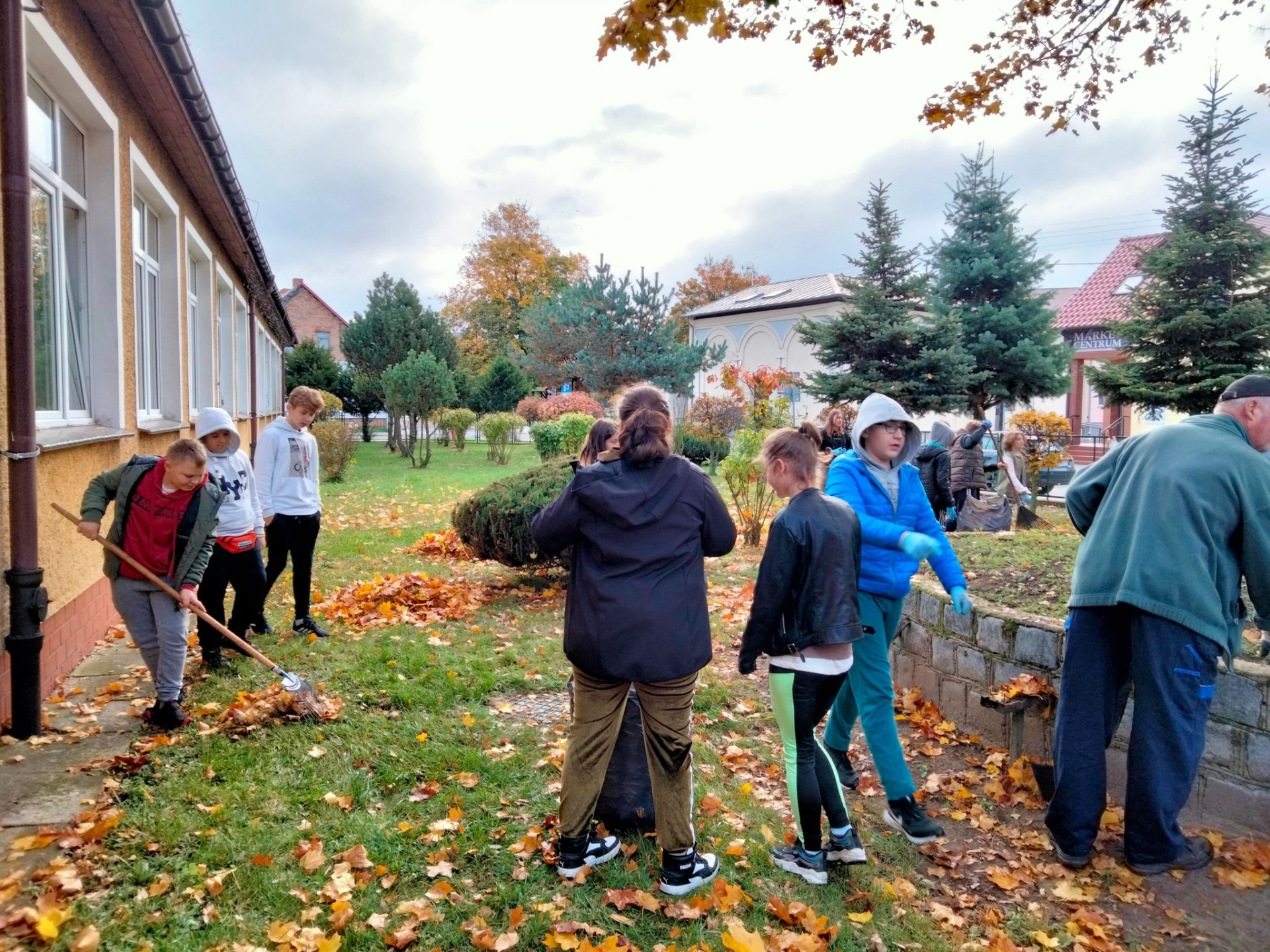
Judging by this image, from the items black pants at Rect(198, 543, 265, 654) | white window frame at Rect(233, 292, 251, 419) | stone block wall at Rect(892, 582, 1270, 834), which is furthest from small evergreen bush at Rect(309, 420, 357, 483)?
stone block wall at Rect(892, 582, 1270, 834)

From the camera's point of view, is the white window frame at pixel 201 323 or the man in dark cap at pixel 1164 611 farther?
the white window frame at pixel 201 323

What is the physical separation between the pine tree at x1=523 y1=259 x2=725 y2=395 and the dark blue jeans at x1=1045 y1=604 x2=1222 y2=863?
80.7 feet

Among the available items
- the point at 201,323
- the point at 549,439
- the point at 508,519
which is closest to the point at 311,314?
the point at 549,439

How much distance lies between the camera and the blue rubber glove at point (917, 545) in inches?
127

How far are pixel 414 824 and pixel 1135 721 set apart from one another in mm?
2837

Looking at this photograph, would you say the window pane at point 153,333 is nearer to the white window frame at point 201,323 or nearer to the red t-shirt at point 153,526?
the white window frame at point 201,323

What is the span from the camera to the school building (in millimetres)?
3816

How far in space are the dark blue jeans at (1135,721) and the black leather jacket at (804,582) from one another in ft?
3.48

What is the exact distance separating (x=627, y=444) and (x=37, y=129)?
14.8ft

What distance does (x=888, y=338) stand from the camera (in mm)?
20516

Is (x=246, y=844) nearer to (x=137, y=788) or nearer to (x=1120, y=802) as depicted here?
(x=137, y=788)

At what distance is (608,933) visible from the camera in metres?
2.71

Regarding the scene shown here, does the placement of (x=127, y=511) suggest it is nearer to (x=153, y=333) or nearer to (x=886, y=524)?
(x=886, y=524)

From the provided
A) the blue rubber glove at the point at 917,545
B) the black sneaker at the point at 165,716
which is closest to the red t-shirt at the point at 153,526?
the black sneaker at the point at 165,716
